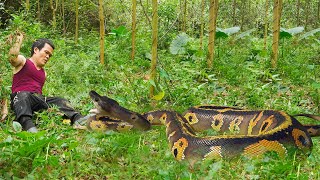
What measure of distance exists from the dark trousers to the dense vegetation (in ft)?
0.57

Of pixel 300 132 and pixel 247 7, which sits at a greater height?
pixel 247 7

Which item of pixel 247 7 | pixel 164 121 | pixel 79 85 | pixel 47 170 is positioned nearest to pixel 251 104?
pixel 164 121

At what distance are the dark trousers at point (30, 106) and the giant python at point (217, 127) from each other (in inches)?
28.6

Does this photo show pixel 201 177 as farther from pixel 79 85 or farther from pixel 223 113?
pixel 79 85

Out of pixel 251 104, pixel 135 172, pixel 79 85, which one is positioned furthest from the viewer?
pixel 79 85

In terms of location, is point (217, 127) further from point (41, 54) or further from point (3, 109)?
point (3, 109)

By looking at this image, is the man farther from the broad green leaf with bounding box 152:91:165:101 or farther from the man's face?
the broad green leaf with bounding box 152:91:165:101

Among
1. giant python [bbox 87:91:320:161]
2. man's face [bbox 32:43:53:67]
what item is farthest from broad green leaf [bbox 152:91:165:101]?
man's face [bbox 32:43:53:67]

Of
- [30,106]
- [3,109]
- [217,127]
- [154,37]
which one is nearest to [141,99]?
[154,37]

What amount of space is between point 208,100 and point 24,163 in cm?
493

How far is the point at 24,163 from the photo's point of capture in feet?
12.2

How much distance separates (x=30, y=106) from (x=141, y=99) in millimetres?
2242

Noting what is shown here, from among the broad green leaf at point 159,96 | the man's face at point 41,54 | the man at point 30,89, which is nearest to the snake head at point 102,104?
the man at point 30,89

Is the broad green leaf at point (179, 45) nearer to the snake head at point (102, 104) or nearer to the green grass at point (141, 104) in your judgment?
the green grass at point (141, 104)
